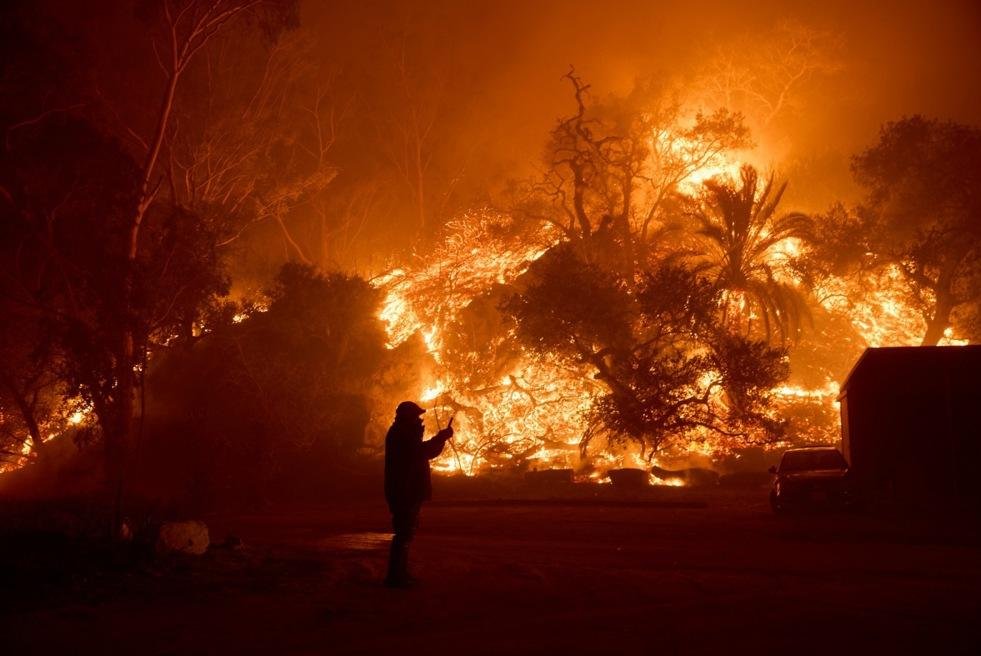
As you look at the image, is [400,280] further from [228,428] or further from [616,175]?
[228,428]

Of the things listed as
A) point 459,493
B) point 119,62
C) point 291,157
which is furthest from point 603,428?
point 291,157

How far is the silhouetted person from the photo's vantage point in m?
9.33

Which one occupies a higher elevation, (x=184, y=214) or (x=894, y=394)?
(x=184, y=214)

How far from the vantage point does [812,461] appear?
18.1 metres

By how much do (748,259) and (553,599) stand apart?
77.2 feet

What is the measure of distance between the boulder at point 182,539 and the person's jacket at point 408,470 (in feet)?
11.7

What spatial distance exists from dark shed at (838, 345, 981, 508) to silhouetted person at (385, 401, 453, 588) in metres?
11.1

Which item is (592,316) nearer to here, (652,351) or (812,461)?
(652,351)

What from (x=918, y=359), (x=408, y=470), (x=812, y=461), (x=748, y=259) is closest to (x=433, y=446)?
(x=408, y=470)

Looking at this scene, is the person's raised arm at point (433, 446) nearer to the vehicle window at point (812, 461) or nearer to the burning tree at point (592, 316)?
the vehicle window at point (812, 461)

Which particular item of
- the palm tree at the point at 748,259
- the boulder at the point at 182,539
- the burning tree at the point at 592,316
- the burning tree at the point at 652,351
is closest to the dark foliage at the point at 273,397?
the burning tree at the point at 592,316

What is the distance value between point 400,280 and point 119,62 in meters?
13.8

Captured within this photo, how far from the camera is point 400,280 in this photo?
3822cm

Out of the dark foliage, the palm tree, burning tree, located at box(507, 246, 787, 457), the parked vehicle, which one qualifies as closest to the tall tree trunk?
the dark foliage
